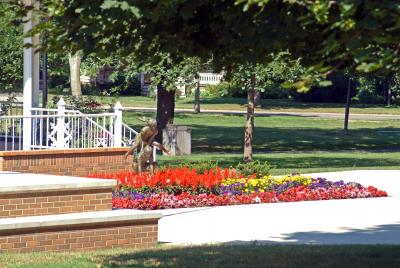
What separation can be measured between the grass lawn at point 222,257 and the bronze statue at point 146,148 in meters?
6.56

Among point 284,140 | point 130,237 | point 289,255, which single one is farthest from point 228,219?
point 284,140

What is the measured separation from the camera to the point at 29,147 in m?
20.8

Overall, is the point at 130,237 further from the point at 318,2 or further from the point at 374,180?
the point at 374,180

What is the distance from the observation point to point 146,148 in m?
19.1

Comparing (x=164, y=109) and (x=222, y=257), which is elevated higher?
(x=222, y=257)

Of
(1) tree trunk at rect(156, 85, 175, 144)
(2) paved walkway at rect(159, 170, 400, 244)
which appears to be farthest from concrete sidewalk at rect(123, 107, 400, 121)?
(2) paved walkway at rect(159, 170, 400, 244)

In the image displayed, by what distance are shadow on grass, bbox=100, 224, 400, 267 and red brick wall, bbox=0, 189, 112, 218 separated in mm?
1046

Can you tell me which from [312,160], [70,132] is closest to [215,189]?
[70,132]

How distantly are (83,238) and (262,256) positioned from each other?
2.31m

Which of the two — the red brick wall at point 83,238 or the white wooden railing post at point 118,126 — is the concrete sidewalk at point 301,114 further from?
the red brick wall at point 83,238

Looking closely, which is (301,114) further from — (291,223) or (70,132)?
(291,223)

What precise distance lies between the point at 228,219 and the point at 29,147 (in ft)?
19.3

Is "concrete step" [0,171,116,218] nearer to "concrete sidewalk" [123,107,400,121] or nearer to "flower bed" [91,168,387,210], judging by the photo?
"flower bed" [91,168,387,210]

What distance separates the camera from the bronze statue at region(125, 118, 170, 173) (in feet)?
62.2
